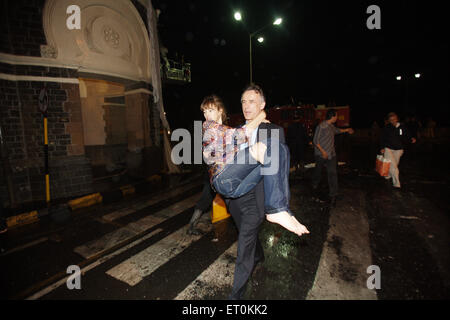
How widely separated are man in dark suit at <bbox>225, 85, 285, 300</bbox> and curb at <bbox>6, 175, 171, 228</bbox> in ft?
15.3

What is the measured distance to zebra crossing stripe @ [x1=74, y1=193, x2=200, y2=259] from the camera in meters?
3.45

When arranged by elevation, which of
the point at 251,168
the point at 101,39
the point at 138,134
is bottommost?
the point at 251,168

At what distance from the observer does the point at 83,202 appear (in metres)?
5.80

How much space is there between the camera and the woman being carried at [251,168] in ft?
6.31

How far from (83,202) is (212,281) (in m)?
4.92

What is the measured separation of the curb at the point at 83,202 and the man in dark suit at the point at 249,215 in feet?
15.3

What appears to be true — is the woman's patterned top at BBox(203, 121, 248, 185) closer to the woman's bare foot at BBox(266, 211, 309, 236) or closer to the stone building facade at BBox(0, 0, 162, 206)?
the woman's bare foot at BBox(266, 211, 309, 236)

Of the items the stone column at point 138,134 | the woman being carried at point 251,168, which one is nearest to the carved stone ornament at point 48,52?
the stone column at point 138,134

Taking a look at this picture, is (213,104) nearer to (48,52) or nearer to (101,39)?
(48,52)

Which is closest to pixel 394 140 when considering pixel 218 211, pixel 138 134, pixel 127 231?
pixel 218 211

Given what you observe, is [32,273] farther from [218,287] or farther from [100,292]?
[218,287]

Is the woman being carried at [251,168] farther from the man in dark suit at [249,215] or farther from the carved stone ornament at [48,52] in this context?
the carved stone ornament at [48,52]

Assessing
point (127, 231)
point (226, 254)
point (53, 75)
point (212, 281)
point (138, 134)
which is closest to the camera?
point (212, 281)

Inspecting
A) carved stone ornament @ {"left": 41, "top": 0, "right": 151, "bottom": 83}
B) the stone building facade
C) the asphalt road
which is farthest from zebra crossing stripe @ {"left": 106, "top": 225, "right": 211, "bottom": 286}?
carved stone ornament @ {"left": 41, "top": 0, "right": 151, "bottom": 83}
